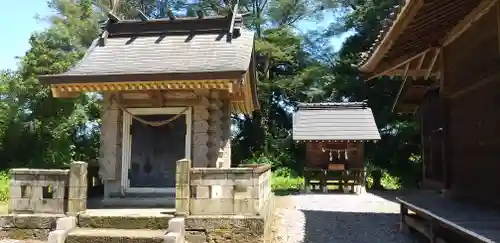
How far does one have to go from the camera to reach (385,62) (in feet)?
26.6

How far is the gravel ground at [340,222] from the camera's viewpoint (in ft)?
23.2

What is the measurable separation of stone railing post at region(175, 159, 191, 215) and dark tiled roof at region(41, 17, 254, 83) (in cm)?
191

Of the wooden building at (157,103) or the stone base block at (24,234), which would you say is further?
the wooden building at (157,103)

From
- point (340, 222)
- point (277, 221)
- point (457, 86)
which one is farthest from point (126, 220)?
point (457, 86)

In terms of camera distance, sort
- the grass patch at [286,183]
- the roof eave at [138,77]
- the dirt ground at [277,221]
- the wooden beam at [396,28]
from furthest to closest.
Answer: the grass patch at [286,183], the roof eave at [138,77], the dirt ground at [277,221], the wooden beam at [396,28]

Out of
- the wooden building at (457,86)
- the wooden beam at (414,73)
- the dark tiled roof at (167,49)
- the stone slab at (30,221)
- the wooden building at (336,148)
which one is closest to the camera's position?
the wooden building at (457,86)

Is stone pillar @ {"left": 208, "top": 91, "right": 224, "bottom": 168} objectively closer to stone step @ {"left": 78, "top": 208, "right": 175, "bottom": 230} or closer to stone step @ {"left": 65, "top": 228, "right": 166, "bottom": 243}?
stone step @ {"left": 78, "top": 208, "right": 175, "bottom": 230}

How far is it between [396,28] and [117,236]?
16.1 ft

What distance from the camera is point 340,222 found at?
8352 mm

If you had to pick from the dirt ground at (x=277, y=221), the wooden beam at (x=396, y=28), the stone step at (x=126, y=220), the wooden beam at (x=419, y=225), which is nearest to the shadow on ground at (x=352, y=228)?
the wooden beam at (x=419, y=225)

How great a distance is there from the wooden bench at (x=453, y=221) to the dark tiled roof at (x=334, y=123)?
22.6 ft

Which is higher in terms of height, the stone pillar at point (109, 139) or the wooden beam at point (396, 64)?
the wooden beam at point (396, 64)

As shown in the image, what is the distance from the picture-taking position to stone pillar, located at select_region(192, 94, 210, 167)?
26.8 ft

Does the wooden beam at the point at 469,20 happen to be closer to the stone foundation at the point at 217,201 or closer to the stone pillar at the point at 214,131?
the stone foundation at the point at 217,201
